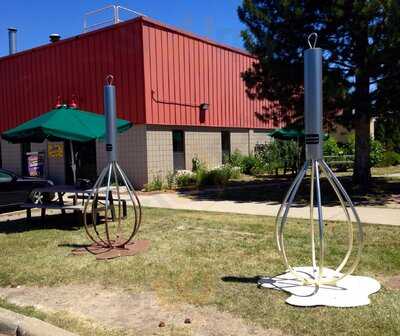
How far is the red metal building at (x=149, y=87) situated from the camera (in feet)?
54.4

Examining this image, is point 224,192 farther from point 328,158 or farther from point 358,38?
point 328,158

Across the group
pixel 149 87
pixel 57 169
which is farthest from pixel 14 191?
pixel 57 169

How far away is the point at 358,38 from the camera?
12.0 metres

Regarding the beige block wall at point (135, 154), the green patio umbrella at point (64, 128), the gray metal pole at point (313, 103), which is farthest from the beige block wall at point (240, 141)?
the gray metal pole at point (313, 103)

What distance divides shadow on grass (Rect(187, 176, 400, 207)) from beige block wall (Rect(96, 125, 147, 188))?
97.3 inches

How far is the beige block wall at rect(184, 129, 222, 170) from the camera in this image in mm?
18578

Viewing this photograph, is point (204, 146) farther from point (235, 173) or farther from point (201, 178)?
point (201, 178)

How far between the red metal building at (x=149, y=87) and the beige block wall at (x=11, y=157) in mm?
104

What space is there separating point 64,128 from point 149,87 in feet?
26.2

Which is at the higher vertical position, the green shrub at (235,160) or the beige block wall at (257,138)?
the beige block wall at (257,138)

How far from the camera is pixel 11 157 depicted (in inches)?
832

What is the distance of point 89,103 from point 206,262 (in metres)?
13.3

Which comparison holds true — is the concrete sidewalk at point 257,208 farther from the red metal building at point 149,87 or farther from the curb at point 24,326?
the curb at point 24,326

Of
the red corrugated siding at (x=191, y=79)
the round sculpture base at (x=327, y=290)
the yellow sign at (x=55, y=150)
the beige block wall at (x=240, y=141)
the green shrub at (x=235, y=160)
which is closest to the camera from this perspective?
the round sculpture base at (x=327, y=290)
